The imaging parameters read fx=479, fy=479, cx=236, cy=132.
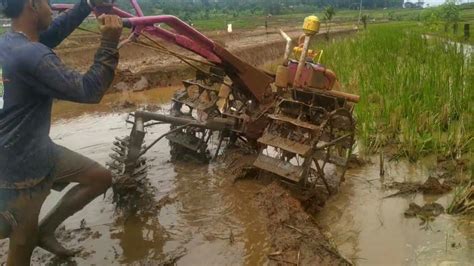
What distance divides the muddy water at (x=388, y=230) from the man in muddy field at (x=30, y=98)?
7.27ft

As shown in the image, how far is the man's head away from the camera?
2758 millimetres

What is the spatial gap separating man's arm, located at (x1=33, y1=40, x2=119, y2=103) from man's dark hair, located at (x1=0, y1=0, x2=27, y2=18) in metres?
0.34

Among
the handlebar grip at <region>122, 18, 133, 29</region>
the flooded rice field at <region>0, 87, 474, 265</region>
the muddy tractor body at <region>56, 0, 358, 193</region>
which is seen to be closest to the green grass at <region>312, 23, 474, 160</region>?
the flooded rice field at <region>0, 87, 474, 265</region>

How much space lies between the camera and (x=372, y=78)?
26.1 ft

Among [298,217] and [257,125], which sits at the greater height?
[257,125]

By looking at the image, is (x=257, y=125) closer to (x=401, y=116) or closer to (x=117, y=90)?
(x=401, y=116)

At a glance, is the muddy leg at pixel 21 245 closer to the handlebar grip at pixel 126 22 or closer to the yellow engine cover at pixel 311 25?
the handlebar grip at pixel 126 22

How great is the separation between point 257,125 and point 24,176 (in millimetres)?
2749

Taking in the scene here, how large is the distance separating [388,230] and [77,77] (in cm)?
277

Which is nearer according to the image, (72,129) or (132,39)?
(132,39)

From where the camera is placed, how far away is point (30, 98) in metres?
2.82

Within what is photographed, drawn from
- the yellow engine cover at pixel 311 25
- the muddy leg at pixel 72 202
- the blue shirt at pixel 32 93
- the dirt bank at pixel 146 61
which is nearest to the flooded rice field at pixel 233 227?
the muddy leg at pixel 72 202

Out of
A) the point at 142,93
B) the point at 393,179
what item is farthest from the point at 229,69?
the point at 142,93

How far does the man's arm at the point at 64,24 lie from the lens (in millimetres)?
3451
